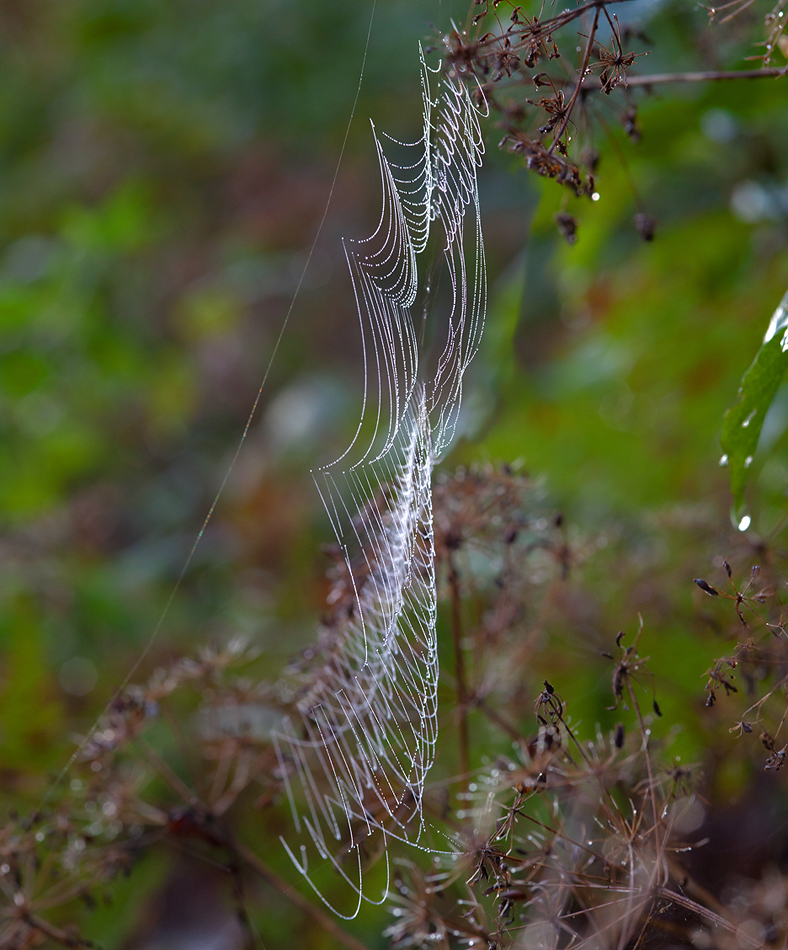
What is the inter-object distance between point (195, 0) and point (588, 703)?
2559 mm

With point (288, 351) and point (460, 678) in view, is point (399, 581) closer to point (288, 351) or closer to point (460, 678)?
point (460, 678)

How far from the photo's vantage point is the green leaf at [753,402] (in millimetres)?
502

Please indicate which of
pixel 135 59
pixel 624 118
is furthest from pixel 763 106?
pixel 135 59

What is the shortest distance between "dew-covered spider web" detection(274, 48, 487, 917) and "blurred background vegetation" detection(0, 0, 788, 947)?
0.32 ft

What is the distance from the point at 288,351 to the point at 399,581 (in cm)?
278

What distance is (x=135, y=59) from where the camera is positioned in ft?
7.91

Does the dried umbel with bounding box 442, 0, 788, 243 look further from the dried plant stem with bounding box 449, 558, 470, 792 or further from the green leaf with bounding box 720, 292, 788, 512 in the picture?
the dried plant stem with bounding box 449, 558, 470, 792

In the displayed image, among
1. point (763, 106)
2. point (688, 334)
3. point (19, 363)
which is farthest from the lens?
point (19, 363)

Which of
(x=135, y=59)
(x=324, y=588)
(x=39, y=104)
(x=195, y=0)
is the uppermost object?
(x=39, y=104)

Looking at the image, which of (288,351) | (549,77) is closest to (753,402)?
(549,77)

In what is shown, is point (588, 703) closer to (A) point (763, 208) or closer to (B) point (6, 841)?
(B) point (6, 841)

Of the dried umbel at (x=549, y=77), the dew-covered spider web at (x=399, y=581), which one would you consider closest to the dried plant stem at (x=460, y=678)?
the dew-covered spider web at (x=399, y=581)

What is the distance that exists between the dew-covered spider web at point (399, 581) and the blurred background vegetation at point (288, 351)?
0.32ft

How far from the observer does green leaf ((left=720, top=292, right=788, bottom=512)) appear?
50 cm
